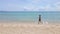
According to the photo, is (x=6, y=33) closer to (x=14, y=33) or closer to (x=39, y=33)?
(x=14, y=33)

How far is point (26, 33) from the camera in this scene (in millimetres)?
4508

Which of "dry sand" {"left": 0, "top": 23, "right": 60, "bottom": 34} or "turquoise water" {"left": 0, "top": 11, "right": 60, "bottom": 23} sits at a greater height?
"dry sand" {"left": 0, "top": 23, "right": 60, "bottom": 34}

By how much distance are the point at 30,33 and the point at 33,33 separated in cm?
12

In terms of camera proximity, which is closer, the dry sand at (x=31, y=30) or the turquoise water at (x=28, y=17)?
the dry sand at (x=31, y=30)

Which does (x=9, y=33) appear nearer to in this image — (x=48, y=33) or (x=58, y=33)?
(x=48, y=33)

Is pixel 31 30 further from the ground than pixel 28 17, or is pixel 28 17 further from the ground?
pixel 31 30

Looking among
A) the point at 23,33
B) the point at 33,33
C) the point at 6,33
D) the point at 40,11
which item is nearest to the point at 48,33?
the point at 33,33

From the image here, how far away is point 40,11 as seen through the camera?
59.1ft

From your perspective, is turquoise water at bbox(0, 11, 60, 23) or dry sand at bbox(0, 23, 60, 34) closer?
dry sand at bbox(0, 23, 60, 34)

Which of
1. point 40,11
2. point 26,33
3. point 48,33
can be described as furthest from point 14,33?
point 40,11

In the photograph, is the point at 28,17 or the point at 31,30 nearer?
the point at 31,30

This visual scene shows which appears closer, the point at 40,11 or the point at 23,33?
the point at 23,33

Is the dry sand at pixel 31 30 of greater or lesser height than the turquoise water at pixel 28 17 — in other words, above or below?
above

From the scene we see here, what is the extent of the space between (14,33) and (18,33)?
153 millimetres
